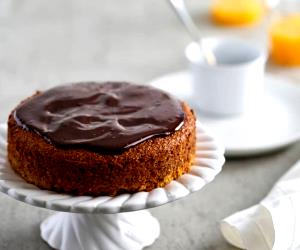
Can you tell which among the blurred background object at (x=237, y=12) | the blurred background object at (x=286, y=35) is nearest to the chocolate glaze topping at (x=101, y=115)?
the blurred background object at (x=286, y=35)

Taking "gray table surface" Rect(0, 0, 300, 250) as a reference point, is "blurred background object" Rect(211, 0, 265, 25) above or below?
above

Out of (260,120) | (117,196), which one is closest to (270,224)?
(117,196)

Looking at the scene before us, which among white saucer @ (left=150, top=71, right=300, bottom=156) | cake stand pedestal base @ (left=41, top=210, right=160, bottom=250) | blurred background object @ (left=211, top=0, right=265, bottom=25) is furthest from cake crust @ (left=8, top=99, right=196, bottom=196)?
blurred background object @ (left=211, top=0, right=265, bottom=25)

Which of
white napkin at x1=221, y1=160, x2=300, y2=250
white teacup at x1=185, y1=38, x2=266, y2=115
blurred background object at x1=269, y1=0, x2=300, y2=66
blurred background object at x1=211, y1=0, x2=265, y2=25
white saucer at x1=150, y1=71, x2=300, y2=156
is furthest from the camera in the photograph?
blurred background object at x1=211, y1=0, x2=265, y2=25

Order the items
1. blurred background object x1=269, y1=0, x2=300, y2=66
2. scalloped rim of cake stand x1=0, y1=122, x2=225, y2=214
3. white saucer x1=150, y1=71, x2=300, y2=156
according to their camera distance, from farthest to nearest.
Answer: blurred background object x1=269, y1=0, x2=300, y2=66 < white saucer x1=150, y1=71, x2=300, y2=156 < scalloped rim of cake stand x1=0, y1=122, x2=225, y2=214

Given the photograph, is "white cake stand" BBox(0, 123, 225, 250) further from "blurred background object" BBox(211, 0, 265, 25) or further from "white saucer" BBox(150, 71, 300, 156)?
"blurred background object" BBox(211, 0, 265, 25)

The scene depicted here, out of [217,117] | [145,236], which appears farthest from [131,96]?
[217,117]

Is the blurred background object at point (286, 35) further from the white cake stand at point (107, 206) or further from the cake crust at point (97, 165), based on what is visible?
the cake crust at point (97, 165)

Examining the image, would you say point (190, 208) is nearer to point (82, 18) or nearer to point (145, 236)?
point (145, 236)
